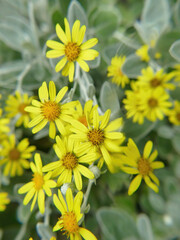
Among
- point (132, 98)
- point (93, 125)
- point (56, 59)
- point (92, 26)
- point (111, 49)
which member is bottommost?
point (93, 125)

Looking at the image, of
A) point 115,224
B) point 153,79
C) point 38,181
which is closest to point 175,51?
point 153,79

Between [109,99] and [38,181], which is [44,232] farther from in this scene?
[109,99]

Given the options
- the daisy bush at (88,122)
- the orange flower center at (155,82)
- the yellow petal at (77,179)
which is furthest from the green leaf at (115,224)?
the orange flower center at (155,82)

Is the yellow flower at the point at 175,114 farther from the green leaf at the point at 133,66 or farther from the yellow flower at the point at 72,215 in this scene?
the yellow flower at the point at 72,215

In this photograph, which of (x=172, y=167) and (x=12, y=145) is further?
(x=172, y=167)

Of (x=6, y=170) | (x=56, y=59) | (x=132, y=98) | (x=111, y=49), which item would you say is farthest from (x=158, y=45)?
(x=6, y=170)

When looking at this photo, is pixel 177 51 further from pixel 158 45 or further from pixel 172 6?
pixel 172 6
